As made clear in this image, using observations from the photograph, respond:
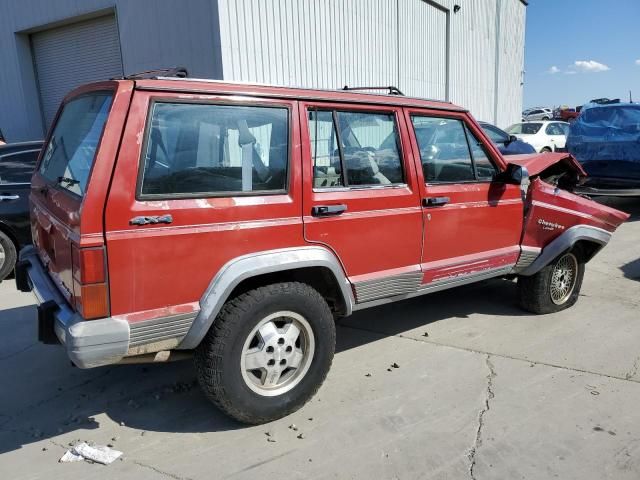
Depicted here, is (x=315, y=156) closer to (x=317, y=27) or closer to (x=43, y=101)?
(x=317, y=27)

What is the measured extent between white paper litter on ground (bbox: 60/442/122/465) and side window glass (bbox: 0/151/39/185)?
4.37 meters

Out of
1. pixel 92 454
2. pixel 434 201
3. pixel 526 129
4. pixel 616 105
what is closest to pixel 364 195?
pixel 434 201

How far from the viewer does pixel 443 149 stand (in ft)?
12.7

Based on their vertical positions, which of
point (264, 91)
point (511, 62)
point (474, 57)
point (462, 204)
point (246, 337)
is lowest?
point (246, 337)

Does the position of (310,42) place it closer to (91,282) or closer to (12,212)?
(12,212)

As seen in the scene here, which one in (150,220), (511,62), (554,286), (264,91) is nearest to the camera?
(150,220)

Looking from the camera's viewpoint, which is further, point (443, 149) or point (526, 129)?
point (526, 129)

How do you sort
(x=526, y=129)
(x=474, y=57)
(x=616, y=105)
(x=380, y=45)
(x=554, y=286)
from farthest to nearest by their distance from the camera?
(x=474, y=57)
(x=526, y=129)
(x=380, y=45)
(x=616, y=105)
(x=554, y=286)

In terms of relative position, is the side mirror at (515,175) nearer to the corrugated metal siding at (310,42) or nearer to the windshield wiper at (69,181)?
the windshield wiper at (69,181)

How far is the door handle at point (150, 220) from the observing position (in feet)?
8.31

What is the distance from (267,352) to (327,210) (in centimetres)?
92

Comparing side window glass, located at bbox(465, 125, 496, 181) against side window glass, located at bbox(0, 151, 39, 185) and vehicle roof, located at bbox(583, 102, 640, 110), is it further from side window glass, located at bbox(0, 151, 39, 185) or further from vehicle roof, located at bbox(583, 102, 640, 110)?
vehicle roof, located at bbox(583, 102, 640, 110)

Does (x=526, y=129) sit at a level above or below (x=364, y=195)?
above

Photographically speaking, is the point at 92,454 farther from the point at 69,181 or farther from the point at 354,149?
the point at 354,149
